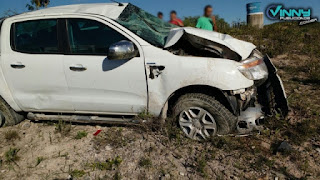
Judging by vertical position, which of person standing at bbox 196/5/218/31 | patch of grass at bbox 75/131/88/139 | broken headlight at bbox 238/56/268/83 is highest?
person standing at bbox 196/5/218/31

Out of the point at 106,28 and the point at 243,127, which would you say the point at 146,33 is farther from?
the point at 243,127

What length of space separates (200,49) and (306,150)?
1.73 metres

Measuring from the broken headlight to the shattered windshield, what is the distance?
1030 millimetres

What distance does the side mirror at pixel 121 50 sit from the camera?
2.78 meters

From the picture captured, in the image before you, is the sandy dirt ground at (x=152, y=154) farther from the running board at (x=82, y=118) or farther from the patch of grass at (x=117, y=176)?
the running board at (x=82, y=118)

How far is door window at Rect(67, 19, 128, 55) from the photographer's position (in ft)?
10.2

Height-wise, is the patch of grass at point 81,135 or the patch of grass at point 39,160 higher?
the patch of grass at point 81,135

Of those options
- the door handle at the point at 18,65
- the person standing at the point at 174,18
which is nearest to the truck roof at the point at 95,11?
the door handle at the point at 18,65

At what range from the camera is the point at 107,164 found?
2.84 metres

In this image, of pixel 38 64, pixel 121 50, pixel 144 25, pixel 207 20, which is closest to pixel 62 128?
pixel 38 64

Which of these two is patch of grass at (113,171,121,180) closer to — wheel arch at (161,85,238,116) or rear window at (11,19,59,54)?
wheel arch at (161,85,238,116)

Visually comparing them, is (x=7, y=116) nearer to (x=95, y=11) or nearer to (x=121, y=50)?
(x=95, y=11)

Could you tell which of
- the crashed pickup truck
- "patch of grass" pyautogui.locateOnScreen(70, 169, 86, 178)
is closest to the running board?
the crashed pickup truck

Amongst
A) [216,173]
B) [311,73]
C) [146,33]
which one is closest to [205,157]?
[216,173]
